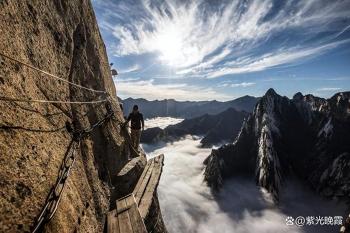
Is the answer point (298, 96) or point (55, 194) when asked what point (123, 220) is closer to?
point (55, 194)

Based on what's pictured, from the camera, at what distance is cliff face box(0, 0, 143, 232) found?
5.12 m

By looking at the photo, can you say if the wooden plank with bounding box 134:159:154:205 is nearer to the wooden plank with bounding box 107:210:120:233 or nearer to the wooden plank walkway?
the wooden plank walkway

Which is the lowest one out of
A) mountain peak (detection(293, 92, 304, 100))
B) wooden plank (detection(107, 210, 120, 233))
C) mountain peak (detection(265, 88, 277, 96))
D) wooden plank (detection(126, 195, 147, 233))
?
mountain peak (detection(293, 92, 304, 100))

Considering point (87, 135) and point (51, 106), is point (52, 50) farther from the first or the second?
point (87, 135)

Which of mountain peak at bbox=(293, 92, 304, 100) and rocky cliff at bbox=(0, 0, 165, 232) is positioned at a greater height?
rocky cliff at bbox=(0, 0, 165, 232)

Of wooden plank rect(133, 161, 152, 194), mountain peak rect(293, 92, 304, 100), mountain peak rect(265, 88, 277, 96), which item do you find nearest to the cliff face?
wooden plank rect(133, 161, 152, 194)

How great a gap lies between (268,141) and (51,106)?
331ft

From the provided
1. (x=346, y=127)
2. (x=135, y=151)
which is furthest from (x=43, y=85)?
(x=346, y=127)

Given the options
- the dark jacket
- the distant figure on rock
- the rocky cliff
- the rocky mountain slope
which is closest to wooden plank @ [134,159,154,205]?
the rocky cliff

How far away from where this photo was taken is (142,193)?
1209 centimetres

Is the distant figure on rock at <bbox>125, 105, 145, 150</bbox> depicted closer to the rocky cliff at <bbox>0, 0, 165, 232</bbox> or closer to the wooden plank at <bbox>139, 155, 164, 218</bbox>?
the wooden plank at <bbox>139, 155, 164, 218</bbox>

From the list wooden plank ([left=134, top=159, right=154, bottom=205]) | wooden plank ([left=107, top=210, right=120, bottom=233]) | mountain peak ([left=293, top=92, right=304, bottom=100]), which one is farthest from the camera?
mountain peak ([left=293, top=92, right=304, bottom=100])

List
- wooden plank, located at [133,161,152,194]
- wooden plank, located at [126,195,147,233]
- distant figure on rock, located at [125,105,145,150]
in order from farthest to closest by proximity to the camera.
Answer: distant figure on rock, located at [125,105,145,150] → wooden plank, located at [133,161,152,194] → wooden plank, located at [126,195,147,233]

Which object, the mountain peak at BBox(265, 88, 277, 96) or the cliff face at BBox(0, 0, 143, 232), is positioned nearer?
the cliff face at BBox(0, 0, 143, 232)
